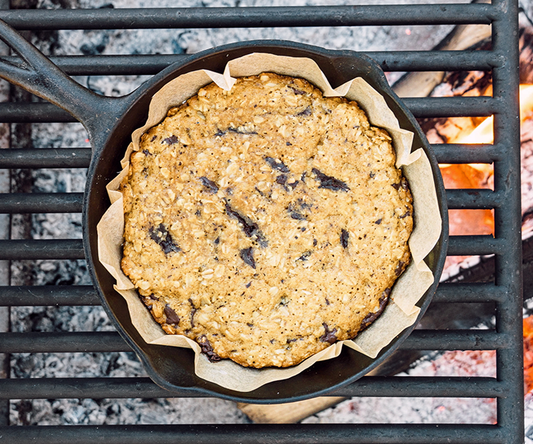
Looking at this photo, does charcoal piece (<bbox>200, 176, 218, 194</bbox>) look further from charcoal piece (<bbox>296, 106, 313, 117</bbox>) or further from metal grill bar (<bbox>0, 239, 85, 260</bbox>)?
metal grill bar (<bbox>0, 239, 85, 260</bbox>)

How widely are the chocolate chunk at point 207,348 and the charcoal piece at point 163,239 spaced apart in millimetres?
277

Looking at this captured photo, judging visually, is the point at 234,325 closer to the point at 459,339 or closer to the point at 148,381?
the point at 148,381

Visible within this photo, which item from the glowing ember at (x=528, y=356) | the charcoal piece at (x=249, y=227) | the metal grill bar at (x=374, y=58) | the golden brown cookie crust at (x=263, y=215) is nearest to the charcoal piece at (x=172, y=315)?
the golden brown cookie crust at (x=263, y=215)

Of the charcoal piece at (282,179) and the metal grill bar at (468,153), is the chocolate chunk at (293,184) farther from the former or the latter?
the metal grill bar at (468,153)

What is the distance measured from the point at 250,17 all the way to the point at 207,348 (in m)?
1.08

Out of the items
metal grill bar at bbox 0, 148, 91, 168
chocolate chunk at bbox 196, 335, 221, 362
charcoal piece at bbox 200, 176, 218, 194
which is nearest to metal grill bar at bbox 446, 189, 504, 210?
charcoal piece at bbox 200, 176, 218, 194

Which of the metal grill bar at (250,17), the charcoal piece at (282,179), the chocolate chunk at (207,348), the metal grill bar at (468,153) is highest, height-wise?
the metal grill bar at (250,17)

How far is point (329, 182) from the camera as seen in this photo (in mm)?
1405

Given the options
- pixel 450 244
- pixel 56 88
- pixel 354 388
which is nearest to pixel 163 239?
pixel 56 88

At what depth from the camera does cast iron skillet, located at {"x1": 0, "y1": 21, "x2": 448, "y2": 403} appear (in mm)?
1243

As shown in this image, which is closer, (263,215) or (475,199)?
(263,215)

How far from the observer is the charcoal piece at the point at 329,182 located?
1402 mm

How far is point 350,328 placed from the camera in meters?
1.45

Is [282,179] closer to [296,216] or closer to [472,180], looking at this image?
[296,216]
